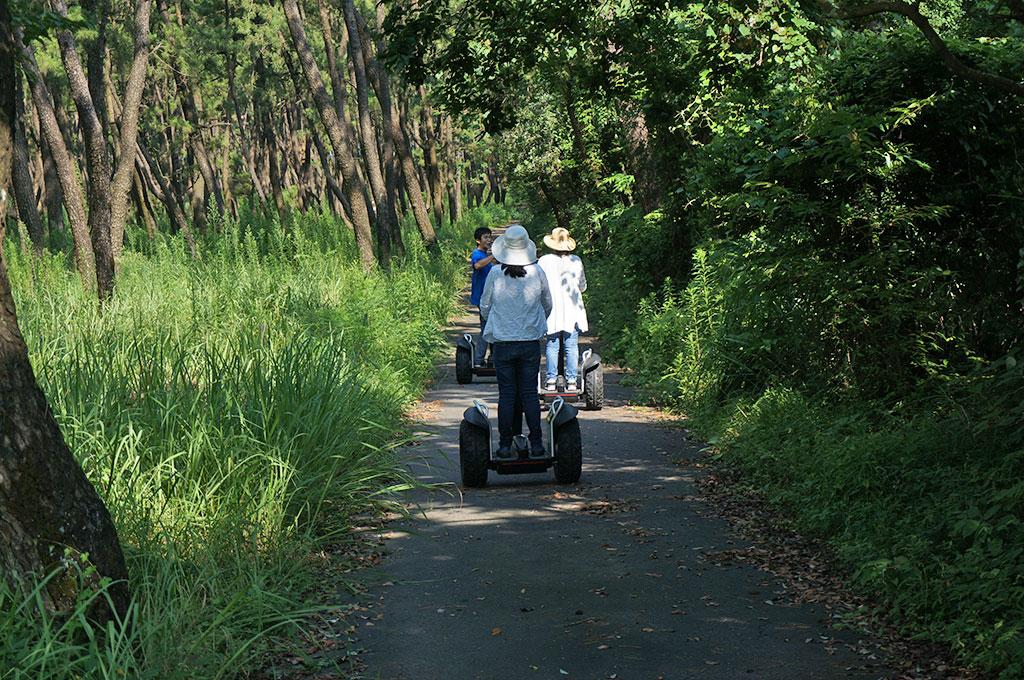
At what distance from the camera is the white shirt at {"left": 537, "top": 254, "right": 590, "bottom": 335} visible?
13.7 m

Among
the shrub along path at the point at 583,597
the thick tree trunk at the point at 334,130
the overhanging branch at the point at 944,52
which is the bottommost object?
the shrub along path at the point at 583,597

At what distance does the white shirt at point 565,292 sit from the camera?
1373 centimetres

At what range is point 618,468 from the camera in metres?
10.7

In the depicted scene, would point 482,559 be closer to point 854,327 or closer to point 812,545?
point 812,545

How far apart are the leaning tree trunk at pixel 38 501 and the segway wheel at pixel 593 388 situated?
9.34 m

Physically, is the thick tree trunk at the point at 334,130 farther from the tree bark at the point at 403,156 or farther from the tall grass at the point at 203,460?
the tall grass at the point at 203,460

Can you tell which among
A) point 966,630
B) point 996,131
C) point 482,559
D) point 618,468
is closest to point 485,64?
point 618,468

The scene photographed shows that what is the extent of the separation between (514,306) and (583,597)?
142 inches

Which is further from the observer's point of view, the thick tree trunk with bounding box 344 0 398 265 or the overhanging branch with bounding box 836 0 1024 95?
the thick tree trunk with bounding box 344 0 398 265

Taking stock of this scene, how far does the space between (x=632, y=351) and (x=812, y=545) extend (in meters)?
10.2

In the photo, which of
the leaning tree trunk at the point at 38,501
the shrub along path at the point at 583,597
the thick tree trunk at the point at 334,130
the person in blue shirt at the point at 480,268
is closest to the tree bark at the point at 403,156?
the thick tree trunk at the point at 334,130

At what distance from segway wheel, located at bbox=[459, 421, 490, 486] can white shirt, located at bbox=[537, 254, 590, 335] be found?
13.0 ft

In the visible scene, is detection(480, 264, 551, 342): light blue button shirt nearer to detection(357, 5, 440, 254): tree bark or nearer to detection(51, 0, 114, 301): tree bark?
detection(51, 0, 114, 301): tree bark

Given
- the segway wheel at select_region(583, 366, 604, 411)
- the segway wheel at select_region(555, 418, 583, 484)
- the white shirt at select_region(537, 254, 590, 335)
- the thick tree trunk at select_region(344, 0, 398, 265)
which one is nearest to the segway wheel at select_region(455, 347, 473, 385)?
the segway wheel at select_region(583, 366, 604, 411)
